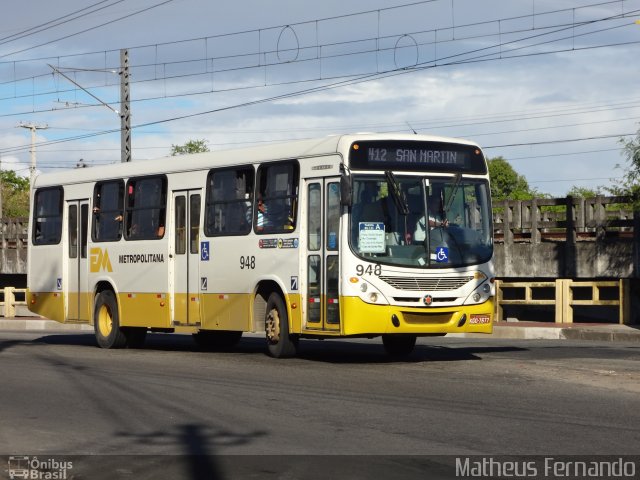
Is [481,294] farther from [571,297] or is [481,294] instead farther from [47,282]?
[571,297]

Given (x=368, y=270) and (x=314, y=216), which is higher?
(x=314, y=216)

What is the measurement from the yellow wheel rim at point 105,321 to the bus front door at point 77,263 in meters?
0.41

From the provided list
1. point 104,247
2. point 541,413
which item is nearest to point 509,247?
point 104,247

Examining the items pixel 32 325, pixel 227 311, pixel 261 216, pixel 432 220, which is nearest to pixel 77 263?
pixel 227 311

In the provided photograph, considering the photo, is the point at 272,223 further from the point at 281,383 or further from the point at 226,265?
the point at 281,383

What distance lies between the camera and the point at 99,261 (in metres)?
21.9

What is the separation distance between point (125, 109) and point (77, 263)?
1702 centimetres

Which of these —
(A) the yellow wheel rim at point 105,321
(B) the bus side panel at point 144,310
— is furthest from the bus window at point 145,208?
(A) the yellow wheel rim at point 105,321

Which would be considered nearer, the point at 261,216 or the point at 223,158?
the point at 261,216

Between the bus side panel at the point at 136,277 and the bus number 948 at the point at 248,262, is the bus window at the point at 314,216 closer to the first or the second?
the bus number 948 at the point at 248,262

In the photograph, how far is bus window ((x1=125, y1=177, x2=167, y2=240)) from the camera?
2042cm

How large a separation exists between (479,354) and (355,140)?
4055 mm

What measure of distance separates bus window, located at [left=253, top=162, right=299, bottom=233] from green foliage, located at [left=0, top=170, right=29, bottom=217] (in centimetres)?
7066

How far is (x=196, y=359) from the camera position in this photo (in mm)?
18156
